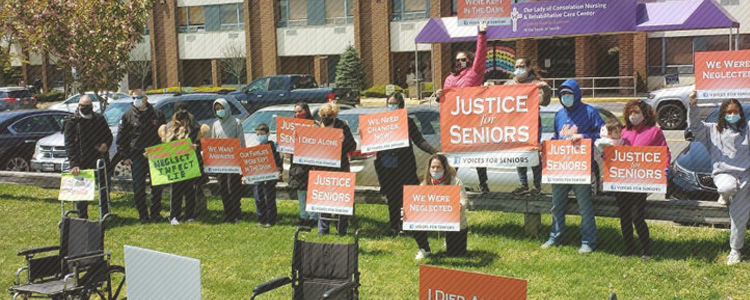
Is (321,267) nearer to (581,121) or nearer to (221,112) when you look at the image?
(581,121)

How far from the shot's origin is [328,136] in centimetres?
998

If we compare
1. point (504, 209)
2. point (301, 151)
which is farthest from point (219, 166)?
point (504, 209)

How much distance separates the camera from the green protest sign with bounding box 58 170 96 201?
10859 millimetres

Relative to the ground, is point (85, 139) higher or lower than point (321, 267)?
higher

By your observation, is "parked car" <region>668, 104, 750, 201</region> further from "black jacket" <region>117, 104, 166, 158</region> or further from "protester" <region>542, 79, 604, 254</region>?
"black jacket" <region>117, 104, 166, 158</region>

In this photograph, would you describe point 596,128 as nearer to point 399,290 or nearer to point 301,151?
point 399,290

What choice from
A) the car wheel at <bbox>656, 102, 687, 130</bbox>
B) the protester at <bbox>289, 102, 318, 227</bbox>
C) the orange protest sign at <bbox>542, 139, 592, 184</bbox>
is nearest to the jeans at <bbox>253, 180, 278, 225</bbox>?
the protester at <bbox>289, 102, 318, 227</bbox>

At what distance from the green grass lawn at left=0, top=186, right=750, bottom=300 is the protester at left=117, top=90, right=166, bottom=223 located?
365mm

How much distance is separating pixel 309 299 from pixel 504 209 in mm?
3430

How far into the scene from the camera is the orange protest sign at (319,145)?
998cm

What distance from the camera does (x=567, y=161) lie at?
28.5 feet

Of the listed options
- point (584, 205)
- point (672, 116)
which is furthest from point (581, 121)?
point (672, 116)

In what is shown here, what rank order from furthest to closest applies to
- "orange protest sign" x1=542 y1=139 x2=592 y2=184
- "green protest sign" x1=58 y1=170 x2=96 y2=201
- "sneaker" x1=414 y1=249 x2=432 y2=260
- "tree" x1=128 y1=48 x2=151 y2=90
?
"tree" x1=128 y1=48 x2=151 y2=90 → "green protest sign" x1=58 y1=170 x2=96 y2=201 → "sneaker" x1=414 y1=249 x2=432 y2=260 → "orange protest sign" x1=542 y1=139 x2=592 y2=184

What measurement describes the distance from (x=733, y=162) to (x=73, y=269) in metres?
6.30
